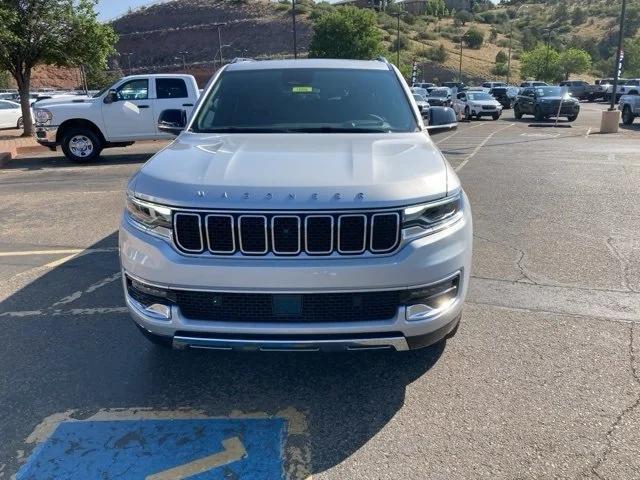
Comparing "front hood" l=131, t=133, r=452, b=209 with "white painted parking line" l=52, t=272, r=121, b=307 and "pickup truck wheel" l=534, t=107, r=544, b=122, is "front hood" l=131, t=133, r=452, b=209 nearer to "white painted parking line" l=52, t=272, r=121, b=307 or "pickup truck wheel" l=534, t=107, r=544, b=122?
"white painted parking line" l=52, t=272, r=121, b=307

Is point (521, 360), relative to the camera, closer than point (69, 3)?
Yes

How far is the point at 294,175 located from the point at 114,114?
11700 millimetres

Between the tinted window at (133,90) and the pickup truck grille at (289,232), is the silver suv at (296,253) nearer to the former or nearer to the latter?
the pickup truck grille at (289,232)

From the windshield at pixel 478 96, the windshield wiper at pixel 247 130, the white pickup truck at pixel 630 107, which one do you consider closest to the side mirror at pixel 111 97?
the windshield wiper at pixel 247 130

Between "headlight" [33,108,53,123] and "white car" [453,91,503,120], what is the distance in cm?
2128

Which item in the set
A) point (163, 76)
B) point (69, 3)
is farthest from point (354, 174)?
point (69, 3)

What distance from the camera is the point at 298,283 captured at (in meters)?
2.85

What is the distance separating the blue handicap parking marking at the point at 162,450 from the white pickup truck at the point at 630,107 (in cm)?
2370

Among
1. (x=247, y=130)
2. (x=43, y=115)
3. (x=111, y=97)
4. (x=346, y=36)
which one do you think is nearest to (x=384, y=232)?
(x=247, y=130)

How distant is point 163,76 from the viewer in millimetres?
13852

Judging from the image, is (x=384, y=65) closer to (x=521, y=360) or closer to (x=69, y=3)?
(x=521, y=360)

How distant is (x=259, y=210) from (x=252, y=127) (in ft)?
5.37

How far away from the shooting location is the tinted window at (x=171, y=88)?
543 inches

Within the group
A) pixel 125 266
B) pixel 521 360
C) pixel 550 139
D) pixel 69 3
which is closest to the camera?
pixel 125 266
